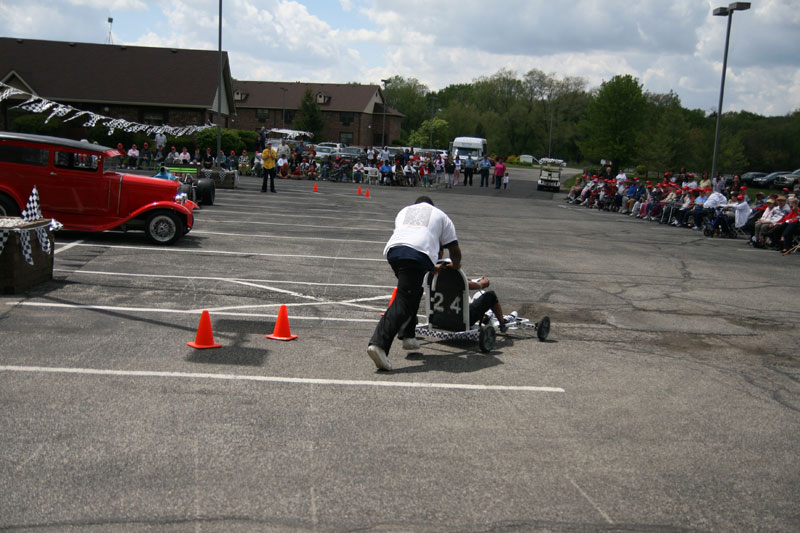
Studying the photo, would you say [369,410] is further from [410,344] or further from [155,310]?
[155,310]

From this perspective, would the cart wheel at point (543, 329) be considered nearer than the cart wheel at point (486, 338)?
No

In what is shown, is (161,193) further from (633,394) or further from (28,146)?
(633,394)

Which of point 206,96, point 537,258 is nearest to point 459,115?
point 206,96

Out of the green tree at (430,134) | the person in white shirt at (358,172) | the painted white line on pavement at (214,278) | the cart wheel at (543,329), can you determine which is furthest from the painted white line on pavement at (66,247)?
the green tree at (430,134)

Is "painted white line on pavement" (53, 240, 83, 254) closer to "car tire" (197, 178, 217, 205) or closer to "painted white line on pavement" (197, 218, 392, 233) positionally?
"painted white line on pavement" (197, 218, 392, 233)

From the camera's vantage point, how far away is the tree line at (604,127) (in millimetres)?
62469

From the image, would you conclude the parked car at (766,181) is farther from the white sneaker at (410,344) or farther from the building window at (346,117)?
the white sneaker at (410,344)

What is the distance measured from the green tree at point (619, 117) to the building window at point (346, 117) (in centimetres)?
3100

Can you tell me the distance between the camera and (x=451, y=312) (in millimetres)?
8305

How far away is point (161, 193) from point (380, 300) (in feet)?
20.7

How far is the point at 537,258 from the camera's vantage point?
15.9 meters

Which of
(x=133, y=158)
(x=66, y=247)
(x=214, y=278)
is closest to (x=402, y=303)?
(x=214, y=278)

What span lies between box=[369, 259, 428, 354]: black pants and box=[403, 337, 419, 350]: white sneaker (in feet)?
1.26

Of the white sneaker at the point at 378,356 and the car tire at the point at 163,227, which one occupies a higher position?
the car tire at the point at 163,227
